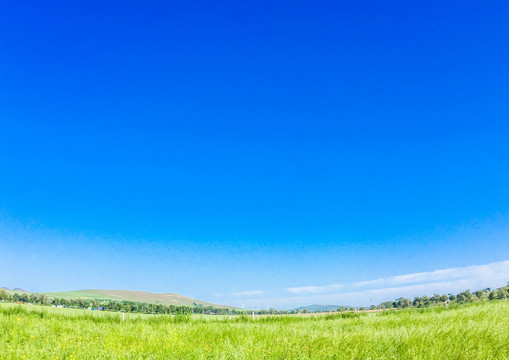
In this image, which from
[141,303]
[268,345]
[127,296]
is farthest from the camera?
[127,296]

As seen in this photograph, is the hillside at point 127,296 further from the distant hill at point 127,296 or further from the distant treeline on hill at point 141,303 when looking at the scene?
the distant treeline on hill at point 141,303

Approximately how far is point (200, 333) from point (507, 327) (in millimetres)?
7871

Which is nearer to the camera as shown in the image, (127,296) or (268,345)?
(268,345)

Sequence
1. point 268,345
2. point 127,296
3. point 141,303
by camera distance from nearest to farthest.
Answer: point 268,345, point 141,303, point 127,296

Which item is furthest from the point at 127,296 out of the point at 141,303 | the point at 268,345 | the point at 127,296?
the point at 268,345

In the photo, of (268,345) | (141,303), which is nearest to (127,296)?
(141,303)

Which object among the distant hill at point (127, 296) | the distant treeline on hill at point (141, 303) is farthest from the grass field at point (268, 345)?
the distant hill at point (127, 296)

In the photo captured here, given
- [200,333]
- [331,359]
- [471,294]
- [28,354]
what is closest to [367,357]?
[331,359]

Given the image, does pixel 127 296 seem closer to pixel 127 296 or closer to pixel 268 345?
pixel 127 296

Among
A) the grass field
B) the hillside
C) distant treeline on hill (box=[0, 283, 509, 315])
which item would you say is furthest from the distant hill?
the grass field

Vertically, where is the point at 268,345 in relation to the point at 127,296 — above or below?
above

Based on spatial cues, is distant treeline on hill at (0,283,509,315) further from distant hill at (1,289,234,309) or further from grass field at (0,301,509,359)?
grass field at (0,301,509,359)

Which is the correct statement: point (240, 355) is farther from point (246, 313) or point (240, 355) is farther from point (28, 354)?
point (246, 313)

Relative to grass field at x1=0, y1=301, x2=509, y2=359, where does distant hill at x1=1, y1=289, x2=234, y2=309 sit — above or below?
below
